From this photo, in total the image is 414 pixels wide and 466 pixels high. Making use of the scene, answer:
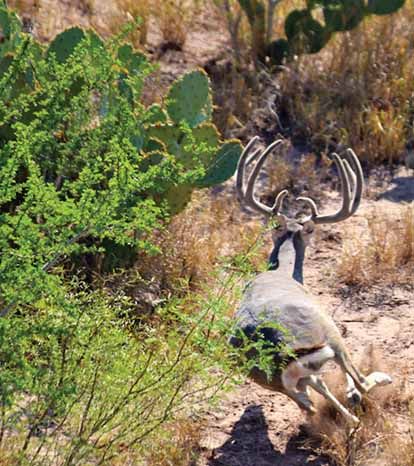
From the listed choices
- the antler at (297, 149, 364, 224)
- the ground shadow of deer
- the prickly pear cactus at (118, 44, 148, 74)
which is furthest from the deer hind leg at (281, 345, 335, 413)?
the prickly pear cactus at (118, 44, 148, 74)

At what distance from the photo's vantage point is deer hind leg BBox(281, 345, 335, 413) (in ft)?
17.6

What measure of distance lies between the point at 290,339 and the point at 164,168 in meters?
0.96

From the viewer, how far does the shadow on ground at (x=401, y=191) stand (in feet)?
27.6

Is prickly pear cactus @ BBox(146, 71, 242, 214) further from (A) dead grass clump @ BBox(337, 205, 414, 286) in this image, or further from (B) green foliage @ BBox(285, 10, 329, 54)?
(B) green foliage @ BBox(285, 10, 329, 54)

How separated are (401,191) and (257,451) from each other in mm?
3296

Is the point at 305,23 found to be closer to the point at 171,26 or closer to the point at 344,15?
the point at 344,15

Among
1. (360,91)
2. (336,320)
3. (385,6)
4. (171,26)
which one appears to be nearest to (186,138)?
(336,320)

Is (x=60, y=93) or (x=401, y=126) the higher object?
(x=60, y=93)

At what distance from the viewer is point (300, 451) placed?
567cm

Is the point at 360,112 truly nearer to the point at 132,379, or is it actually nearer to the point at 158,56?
the point at 158,56

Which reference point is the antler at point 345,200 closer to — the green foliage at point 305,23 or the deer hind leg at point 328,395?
the deer hind leg at point 328,395

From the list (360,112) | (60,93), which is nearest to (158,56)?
(360,112)

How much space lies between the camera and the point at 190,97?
688 cm

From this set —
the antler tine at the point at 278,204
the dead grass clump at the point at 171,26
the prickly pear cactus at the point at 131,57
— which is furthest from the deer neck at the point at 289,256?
the dead grass clump at the point at 171,26
